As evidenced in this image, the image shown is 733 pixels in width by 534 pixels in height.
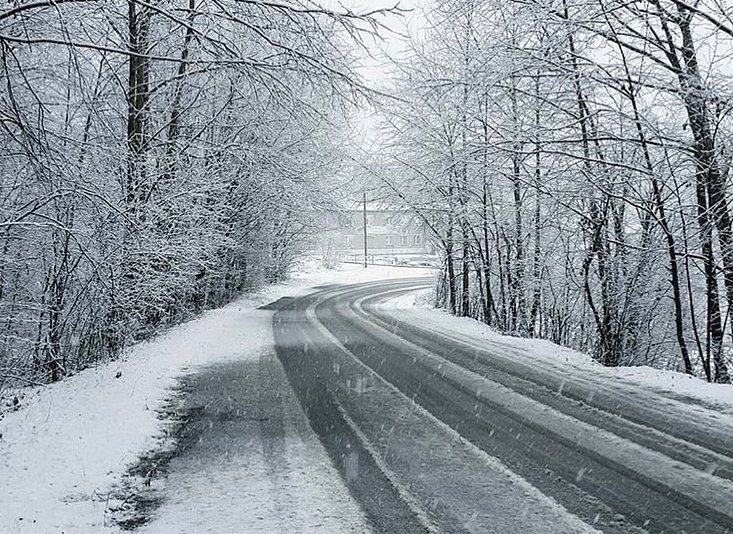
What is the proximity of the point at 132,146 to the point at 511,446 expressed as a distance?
400 inches

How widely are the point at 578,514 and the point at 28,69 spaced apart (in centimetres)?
896

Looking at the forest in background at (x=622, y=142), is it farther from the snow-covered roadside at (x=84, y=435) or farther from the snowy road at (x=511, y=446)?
the snow-covered roadside at (x=84, y=435)

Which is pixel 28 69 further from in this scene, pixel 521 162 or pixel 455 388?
pixel 521 162

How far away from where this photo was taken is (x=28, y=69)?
28.0 ft

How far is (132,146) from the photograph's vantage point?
1243 centimetres

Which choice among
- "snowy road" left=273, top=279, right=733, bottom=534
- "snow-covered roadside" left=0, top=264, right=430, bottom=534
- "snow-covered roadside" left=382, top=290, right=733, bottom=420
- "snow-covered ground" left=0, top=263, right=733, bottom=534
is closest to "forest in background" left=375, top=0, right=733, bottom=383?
"snow-covered roadside" left=382, top=290, right=733, bottom=420

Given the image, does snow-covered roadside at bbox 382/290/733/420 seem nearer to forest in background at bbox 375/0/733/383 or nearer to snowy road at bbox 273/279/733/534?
snowy road at bbox 273/279/733/534

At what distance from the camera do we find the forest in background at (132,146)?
6020 millimetres

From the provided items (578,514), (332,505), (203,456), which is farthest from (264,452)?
(578,514)

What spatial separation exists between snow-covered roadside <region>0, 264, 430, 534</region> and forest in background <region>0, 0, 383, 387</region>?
1.28 metres

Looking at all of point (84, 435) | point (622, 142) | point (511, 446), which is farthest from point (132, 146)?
point (511, 446)

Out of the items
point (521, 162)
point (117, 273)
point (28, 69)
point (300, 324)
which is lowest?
point (300, 324)

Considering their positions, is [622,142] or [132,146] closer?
[622,142]

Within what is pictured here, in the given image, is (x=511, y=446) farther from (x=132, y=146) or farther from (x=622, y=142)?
(x=132, y=146)
